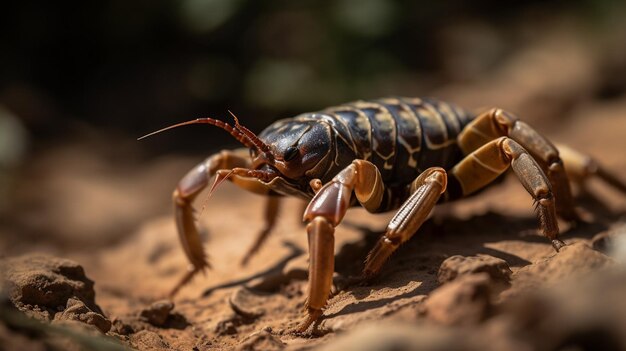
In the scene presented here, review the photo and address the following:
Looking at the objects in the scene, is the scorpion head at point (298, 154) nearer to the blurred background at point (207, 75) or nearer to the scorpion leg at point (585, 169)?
the scorpion leg at point (585, 169)

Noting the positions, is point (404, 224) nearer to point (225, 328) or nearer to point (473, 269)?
point (473, 269)

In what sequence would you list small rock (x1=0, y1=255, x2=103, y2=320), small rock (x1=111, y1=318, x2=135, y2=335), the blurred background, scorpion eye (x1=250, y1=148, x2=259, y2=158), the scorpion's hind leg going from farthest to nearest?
the blurred background → the scorpion's hind leg → scorpion eye (x1=250, y1=148, x2=259, y2=158) → small rock (x1=111, y1=318, x2=135, y2=335) → small rock (x1=0, y1=255, x2=103, y2=320)

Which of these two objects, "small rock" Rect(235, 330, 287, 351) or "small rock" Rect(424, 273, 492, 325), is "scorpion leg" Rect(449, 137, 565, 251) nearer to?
"small rock" Rect(424, 273, 492, 325)

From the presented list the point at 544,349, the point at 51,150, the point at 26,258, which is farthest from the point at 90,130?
the point at 544,349

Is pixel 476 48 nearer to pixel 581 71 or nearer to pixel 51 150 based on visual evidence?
pixel 581 71

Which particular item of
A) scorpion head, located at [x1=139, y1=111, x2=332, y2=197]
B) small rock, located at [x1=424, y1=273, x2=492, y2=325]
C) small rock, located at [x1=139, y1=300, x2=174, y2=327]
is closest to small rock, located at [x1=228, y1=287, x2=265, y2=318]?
small rock, located at [x1=139, y1=300, x2=174, y2=327]

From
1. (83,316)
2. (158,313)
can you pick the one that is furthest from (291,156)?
(83,316)
